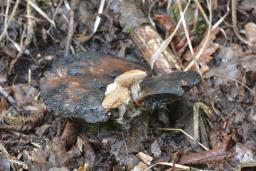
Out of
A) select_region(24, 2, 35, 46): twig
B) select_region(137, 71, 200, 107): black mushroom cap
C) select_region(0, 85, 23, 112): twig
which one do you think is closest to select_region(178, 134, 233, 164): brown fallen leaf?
select_region(137, 71, 200, 107): black mushroom cap

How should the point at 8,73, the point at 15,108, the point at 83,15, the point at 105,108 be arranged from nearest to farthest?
the point at 105,108 → the point at 15,108 → the point at 8,73 → the point at 83,15

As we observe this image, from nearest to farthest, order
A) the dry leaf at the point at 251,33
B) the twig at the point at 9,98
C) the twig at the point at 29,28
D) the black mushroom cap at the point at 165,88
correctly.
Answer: the black mushroom cap at the point at 165,88, the twig at the point at 9,98, the dry leaf at the point at 251,33, the twig at the point at 29,28

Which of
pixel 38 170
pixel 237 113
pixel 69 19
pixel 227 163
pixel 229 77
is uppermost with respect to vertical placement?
pixel 69 19

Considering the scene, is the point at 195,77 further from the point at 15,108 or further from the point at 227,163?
the point at 15,108

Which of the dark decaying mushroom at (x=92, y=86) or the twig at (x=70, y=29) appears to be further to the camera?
the twig at (x=70, y=29)

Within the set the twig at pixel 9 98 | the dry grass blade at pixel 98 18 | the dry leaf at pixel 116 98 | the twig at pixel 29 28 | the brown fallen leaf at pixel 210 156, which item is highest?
the dry grass blade at pixel 98 18

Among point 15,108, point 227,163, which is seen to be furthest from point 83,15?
point 227,163

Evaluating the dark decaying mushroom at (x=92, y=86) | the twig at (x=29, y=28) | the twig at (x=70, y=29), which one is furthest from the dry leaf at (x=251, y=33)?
the twig at (x=29, y=28)

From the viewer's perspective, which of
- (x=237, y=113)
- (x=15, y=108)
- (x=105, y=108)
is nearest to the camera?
(x=105, y=108)

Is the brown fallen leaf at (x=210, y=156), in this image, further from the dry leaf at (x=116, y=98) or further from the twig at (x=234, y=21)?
the twig at (x=234, y=21)
